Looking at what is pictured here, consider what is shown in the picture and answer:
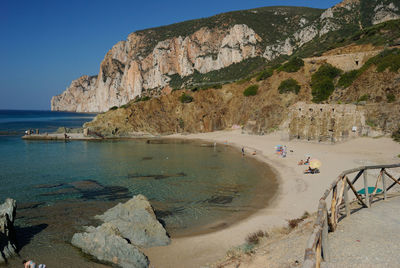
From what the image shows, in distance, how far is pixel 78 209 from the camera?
16266 mm

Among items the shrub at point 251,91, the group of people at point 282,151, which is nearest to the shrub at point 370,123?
the group of people at point 282,151

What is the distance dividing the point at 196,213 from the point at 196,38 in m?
119

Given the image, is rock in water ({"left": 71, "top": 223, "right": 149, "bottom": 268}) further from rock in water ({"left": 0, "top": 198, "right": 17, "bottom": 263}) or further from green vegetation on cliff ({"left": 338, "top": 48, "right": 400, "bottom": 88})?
green vegetation on cliff ({"left": 338, "top": 48, "right": 400, "bottom": 88})

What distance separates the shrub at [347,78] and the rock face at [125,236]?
44.8 m

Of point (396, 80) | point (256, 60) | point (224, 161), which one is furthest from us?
point (256, 60)

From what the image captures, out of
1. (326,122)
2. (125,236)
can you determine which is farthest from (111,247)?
(326,122)

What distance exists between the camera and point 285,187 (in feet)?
65.5

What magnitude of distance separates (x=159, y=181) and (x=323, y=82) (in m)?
38.9

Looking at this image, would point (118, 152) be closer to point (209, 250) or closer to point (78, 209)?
point (78, 209)

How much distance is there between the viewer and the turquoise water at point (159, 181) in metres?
16.4

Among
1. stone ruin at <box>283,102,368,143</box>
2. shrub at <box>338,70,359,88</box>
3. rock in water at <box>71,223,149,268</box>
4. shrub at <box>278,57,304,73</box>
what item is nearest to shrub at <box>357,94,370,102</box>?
stone ruin at <box>283,102,368,143</box>

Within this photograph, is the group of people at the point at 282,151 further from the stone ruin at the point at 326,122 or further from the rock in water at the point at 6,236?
the rock in water at the point at 6,236

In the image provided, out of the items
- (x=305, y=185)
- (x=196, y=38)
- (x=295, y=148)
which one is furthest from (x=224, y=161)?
(x=196, y=38)

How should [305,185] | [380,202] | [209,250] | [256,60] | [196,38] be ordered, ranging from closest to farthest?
1. [380,202]
2. [209,250]
3. [305,185]
4. [256,60]
5. [196,38]
